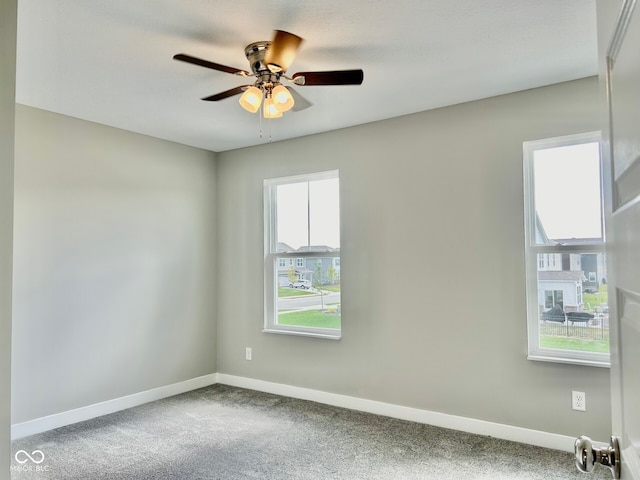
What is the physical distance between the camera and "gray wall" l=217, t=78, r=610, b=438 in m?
3.11

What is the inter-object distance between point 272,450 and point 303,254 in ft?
6.02

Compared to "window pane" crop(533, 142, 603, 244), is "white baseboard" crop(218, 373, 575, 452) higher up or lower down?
lower down

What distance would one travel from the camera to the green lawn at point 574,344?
2939mm

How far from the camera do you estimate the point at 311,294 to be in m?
4.36

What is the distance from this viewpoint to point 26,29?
90.4 inches

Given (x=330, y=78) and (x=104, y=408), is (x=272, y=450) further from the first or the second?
(x=330, y=78)

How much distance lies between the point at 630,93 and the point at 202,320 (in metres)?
4.48

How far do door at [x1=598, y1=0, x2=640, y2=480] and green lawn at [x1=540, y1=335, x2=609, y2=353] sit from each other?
7.64 ft

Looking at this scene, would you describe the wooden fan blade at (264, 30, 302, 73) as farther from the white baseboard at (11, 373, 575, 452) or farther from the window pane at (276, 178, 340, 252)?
the white baseboard at (11, 373, 575, 452)

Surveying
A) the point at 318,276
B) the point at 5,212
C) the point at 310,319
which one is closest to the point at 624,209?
the point at 5,212

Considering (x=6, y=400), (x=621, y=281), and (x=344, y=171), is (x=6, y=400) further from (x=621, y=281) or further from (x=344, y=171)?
(x=344, y=171)

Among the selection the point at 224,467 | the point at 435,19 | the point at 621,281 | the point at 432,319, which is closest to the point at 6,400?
the point at 621,281

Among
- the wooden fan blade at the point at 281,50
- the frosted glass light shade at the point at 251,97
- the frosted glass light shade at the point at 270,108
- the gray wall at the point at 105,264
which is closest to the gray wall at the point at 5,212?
→ the wooden fan blade at the point at 281,50

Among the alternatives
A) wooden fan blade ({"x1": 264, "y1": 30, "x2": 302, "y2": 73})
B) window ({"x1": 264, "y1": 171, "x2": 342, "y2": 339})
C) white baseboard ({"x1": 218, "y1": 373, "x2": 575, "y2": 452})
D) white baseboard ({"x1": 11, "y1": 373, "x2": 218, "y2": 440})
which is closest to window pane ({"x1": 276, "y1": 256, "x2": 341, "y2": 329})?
window ({"x1": 264, "y1": 171, "x2": 342, "y2": 339})
